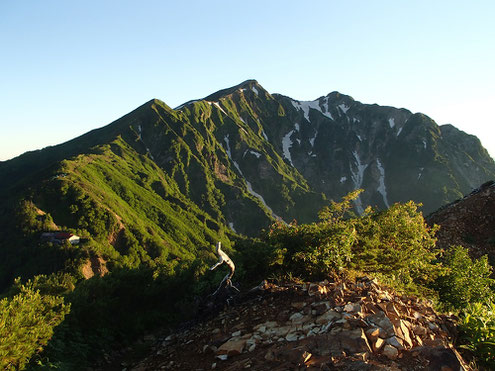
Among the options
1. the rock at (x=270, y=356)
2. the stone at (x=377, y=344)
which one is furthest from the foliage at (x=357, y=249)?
the rock at (x=270, y=356)

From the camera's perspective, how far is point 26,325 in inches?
295

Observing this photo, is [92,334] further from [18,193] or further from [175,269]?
[18,193]

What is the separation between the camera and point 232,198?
197 meters

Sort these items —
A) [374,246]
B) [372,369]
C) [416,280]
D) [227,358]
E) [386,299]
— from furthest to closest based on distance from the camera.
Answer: [416,280]
[374,246]
[386,299]
[227,358]
[372,369]

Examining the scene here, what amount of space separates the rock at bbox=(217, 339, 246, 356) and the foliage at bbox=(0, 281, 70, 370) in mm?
4253

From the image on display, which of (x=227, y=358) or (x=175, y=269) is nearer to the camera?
(x=227, y=358)

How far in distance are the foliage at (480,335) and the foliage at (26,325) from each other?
30.6 feet

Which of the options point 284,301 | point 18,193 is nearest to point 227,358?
point 284,301

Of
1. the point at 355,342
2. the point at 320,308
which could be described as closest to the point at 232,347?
the point at 320,308

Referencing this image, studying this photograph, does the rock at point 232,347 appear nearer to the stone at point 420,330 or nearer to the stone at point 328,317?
the stone at point 328,317

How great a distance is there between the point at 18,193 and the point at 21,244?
33380mm

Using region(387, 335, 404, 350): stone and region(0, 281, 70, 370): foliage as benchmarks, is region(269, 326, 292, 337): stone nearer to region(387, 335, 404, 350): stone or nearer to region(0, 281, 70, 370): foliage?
region(387, 335, 404, 350): stone

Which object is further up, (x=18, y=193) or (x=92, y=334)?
(x=18, y=193)

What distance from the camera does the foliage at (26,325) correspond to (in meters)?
6.75
